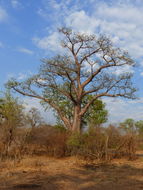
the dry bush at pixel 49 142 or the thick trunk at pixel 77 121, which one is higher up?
the thick trunk at pixel 77 121

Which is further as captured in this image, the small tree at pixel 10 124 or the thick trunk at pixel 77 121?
the thick trunk at pixel 77 121

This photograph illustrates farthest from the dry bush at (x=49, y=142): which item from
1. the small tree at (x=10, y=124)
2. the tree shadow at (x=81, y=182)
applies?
the tree shadow at (x=81, y=182)

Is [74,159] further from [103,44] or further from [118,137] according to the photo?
[103,44]

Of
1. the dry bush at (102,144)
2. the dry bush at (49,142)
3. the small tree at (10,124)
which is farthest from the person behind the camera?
the dry bush at (49,142)

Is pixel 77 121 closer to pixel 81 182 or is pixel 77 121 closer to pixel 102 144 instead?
pixel 102 144

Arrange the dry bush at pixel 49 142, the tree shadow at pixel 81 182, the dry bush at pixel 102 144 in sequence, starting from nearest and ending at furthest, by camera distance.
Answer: the tree shadow at pixel 81 182 → the dry bush at pixel 102 144 → the dry bush at pixel 49 142

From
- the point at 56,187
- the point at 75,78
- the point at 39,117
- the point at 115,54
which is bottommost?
the point at 56,187

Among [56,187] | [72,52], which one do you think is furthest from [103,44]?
[56,187]

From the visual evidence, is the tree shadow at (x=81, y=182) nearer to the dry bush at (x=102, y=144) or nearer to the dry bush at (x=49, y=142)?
the dry bush at (x=102, y=144)

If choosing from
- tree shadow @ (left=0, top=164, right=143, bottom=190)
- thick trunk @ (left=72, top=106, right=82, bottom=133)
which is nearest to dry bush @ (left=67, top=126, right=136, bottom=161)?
thick trunk @ (left=72, top=106, right=82, bottom=133)

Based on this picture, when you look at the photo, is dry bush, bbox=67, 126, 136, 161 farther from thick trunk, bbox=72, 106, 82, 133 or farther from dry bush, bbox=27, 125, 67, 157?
thick trunk, bbox=72, 106, 82, 133

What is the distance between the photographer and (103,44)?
14.4 metres

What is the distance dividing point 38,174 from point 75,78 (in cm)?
870

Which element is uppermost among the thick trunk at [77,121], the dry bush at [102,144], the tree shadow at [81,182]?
the thick trunk at [77,121]
